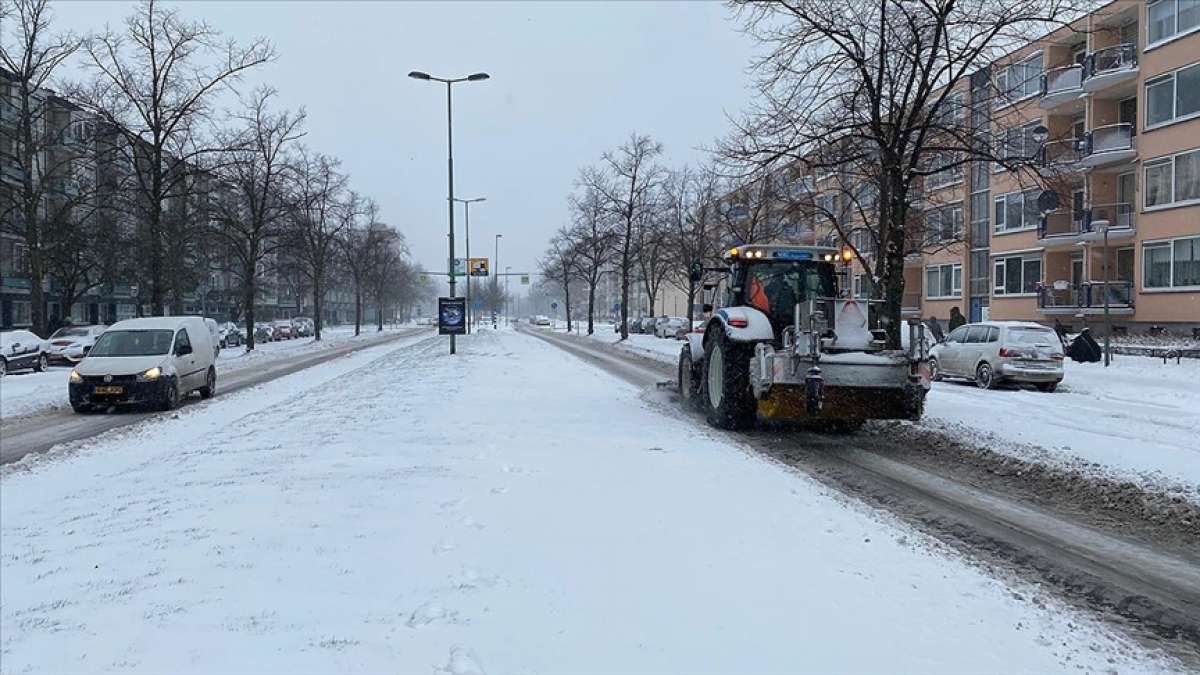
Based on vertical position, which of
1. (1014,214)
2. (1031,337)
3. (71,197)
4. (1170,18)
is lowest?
(1031,337)

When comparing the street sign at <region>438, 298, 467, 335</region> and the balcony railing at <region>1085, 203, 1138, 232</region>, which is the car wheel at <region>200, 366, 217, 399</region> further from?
the balcony railing at <region>1085, 203, 1138, 232</region>

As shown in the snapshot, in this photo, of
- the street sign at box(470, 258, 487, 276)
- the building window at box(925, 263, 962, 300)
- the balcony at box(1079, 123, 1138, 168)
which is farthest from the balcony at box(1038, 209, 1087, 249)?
the street sign at box(470, 258, 487, 276)

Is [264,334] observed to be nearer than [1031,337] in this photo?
No

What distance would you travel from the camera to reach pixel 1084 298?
31797 mm

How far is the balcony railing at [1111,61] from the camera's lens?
29.8 metres

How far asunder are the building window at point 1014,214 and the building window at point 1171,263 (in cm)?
568

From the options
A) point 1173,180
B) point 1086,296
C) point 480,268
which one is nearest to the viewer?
point 1173,180

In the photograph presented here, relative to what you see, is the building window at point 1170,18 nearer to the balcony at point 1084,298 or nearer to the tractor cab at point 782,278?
the balcony at point 1084,298

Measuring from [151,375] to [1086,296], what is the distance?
3244 cm

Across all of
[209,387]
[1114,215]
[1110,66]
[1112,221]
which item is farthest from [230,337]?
[1110,66]

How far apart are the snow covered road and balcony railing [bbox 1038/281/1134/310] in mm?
28229

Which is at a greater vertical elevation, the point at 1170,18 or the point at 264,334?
the point at 1170,18

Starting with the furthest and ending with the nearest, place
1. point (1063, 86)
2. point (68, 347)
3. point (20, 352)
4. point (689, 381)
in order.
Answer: point (1063, 86) → point (68, 347) → point (20, 352) → point (689, 381)

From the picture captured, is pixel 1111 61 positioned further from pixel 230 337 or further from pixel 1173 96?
pixel 230 337
